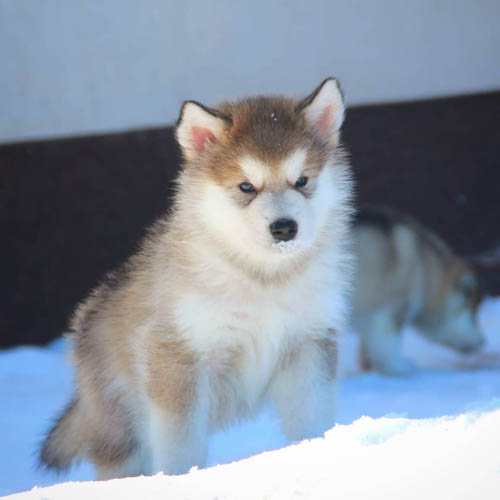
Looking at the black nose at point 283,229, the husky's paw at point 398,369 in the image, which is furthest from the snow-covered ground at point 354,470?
the husky's paw at point 398,369

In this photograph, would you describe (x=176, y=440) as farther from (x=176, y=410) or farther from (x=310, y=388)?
(x=310, y=388)

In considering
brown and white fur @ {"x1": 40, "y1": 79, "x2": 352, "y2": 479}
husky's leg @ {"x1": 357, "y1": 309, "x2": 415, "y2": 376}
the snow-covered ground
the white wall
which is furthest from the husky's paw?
brown and white fur @ {"x1": 40, "y1": 79, "x2": 352, "y2": 479}

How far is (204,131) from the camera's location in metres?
3.78

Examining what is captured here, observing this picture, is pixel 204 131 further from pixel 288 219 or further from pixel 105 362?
pixel 105 362

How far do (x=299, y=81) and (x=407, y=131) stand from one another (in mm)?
1076

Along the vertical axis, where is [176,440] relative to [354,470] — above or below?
below

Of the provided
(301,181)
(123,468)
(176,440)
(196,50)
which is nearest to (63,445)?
(123,468)

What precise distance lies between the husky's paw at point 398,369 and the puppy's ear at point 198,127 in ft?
10.5

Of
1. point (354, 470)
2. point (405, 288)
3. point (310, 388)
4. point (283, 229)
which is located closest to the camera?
point (354, 470)

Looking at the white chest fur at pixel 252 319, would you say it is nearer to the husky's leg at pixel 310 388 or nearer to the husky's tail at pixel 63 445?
the husky's leg at pixel 310 388

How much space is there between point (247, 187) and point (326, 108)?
1.71 ft

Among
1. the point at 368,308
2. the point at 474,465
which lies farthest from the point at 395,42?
the point at 474,465

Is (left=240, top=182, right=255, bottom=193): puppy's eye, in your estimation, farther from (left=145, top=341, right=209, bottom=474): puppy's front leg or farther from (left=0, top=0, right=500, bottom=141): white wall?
(left=0, top=0, right=500, bottom=141): white wall

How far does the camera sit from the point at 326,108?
3850mm
